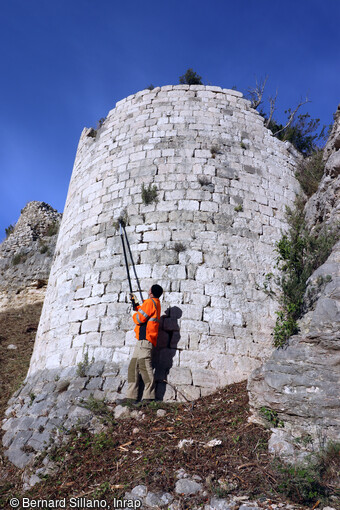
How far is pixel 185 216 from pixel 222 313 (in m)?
1.78

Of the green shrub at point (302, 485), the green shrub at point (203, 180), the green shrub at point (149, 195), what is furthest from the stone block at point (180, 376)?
the green shrub at point (203, 180)

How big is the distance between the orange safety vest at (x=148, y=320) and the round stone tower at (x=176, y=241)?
31cm

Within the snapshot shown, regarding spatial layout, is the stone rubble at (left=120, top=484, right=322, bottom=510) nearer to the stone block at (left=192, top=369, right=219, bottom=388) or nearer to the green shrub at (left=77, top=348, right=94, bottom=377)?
the stone block at (left=192, top=369, right=219, bottom=388)

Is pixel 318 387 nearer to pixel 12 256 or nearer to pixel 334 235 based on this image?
pixel 334 235

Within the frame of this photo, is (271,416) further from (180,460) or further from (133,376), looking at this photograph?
(133,376)

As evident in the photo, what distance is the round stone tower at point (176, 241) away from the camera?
579 cm

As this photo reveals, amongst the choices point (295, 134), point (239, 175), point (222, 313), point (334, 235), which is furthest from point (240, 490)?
point (295, 134)

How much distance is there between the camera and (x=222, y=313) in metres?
6.01

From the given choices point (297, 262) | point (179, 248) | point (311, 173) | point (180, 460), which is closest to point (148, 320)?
point (179, 248)

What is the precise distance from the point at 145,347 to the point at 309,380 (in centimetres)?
216

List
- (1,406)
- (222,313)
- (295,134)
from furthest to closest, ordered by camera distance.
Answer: (295,134) → (1,406) → (222,313)

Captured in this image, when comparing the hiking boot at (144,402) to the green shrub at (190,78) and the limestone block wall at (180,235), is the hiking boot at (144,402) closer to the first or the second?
the limestone block wall at (180,235)

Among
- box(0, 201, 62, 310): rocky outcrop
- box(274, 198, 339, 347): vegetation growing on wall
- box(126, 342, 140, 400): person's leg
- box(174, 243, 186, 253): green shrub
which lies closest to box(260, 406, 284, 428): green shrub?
box(274, 198, 339, 347): vegetation growing on wall

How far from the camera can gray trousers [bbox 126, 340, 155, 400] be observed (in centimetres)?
525
